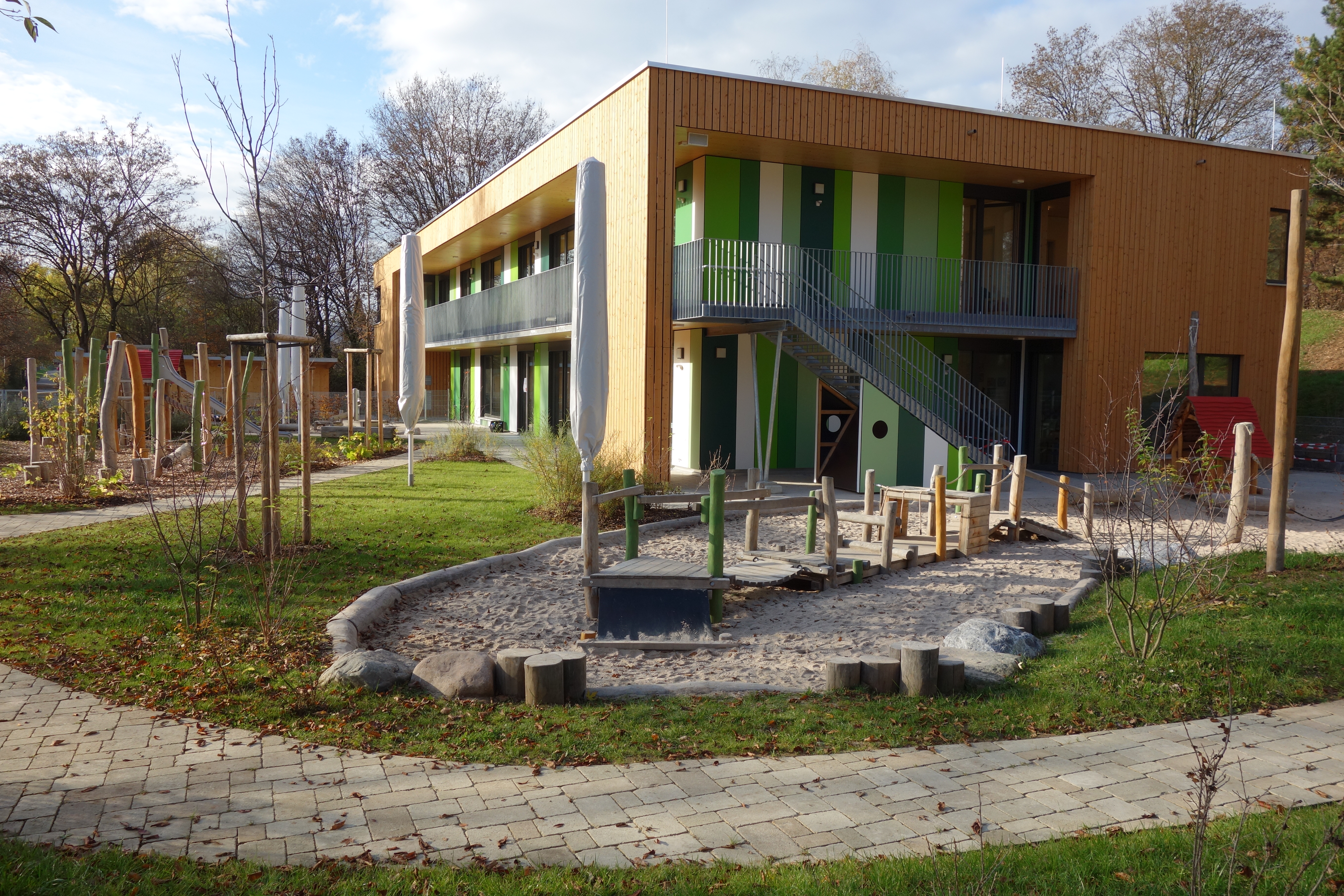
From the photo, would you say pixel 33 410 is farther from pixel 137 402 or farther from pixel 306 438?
pixel 306 438

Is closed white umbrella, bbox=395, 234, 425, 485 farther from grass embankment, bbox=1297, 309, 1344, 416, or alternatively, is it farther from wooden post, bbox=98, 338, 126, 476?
grass embankment, bbox=1297, 309, 1344, 416

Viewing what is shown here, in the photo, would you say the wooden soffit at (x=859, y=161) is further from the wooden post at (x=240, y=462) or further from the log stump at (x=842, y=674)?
the log stump at (x=842, y=674)

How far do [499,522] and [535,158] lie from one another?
419 inches

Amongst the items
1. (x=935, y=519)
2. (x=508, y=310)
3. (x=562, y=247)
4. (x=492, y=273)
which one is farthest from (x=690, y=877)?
(x=492, y=273)

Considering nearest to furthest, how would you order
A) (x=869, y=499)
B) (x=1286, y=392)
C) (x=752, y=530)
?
(x=1286, y=392)
(x=752, y=530)
(x=869, y=499)

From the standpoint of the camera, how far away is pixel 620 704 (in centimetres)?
544

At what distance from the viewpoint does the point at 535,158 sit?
19.6 m

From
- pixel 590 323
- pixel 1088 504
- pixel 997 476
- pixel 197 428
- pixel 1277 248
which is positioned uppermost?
pixel 1277 248

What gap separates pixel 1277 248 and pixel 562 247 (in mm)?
16474

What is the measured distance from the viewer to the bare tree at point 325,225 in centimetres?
4356

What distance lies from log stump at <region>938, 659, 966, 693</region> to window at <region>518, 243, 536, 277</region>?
21.3 m

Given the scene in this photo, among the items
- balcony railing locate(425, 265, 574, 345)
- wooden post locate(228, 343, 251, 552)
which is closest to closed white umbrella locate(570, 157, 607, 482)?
wooden post locate(228, 343, 251, 552)

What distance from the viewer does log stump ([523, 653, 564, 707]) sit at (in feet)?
17.6

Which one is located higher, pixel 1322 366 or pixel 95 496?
Answer: pixel 1322 366
